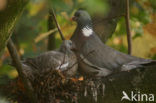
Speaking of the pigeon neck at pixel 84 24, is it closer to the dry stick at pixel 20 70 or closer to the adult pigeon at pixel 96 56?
the adult pigeon at pixel 96 56

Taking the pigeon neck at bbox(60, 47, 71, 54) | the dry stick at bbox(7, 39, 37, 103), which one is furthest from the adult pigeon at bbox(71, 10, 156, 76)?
the dry stick at bbox(7, 39, 37, 103)

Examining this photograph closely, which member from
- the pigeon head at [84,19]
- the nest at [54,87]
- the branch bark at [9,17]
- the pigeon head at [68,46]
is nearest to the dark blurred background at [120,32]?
the pigeon head at [84,19]

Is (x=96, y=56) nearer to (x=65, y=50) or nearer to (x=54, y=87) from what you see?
(x=65, y=50)

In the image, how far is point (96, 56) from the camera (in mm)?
2812

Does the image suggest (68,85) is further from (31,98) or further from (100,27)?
(100,27)

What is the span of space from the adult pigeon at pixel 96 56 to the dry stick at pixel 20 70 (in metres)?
0.59

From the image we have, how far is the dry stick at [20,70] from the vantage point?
1906 mm

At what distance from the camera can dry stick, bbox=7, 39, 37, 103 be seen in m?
1.91

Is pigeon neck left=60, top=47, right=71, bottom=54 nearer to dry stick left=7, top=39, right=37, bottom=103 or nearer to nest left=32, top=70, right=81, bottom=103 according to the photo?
nest left=32, top=70, right=81, bottom=103

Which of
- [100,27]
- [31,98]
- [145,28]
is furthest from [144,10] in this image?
[31,98]

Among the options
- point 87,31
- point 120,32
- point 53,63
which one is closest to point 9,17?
point 53,63

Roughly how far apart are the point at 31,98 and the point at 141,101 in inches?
33.8

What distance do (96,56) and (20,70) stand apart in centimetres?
89

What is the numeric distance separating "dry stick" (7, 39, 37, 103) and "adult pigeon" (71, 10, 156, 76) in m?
0.59
